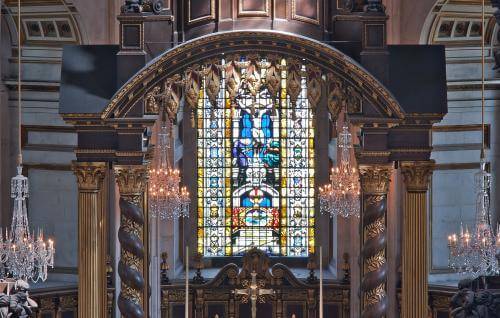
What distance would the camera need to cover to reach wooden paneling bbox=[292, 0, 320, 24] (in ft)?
103

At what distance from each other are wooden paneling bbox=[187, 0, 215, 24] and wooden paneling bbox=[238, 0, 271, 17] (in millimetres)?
540

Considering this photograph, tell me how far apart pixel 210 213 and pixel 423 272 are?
9315 millimetres

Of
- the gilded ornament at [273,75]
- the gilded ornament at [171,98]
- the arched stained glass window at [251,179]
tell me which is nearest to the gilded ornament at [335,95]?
the gilded ornament at [273,75]

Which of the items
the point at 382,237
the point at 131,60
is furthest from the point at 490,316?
the point at 131,60

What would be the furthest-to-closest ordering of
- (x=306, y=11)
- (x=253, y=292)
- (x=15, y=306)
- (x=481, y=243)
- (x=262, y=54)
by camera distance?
(x=253, y=292) → (x=306, y=11) → (x=262, y=54) → (x=481, y=243) → (x=15, y=306)

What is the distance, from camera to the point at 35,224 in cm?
3694

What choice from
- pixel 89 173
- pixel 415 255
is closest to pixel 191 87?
pixel 89 173

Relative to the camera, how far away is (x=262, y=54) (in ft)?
95.8

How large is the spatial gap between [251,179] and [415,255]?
9069 millimetres

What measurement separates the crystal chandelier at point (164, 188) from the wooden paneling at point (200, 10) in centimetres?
313

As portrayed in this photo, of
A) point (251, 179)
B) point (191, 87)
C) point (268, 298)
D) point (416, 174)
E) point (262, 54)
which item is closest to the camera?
point (262, 54)

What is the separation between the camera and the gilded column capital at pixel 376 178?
2964 cm

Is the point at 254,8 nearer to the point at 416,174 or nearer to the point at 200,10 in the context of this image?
the point at 200,10

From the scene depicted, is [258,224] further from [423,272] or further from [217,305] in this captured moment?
[423,272]
